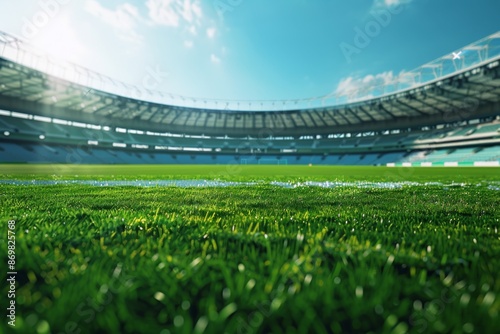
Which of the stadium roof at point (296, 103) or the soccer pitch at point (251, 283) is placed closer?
the soccer pitch at point (251, 283)

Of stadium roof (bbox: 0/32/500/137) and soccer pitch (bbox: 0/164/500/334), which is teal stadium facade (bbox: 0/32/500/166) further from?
soccer pitch (bbox: 0/164/500/334)

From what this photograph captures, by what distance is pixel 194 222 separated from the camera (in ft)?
7.07

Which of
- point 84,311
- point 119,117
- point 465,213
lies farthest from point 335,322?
point 119,117

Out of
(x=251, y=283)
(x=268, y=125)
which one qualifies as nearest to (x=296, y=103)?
(x=268, y=125)

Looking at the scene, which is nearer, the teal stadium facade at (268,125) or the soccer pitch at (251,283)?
the soccer pitch at (251,283)

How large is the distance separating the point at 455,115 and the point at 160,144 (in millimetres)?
65928

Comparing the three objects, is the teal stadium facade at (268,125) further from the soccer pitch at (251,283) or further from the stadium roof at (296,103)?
the soccer pitch at (251,283)

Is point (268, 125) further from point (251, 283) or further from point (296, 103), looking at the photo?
point (251, 283)

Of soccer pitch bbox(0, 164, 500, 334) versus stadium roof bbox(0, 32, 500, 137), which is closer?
soccer pitch bbox(0, 164, 500, 334)

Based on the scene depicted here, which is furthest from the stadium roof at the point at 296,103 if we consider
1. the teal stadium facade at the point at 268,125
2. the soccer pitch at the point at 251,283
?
the soccer pitch at the point at 251,283

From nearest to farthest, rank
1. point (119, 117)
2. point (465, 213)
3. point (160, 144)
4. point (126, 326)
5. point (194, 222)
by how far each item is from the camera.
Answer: point (126, 326) < point (194, 222) < point (465, 213) < point (119, 117) < point (160, 144)

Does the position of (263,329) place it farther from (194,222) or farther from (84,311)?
(194,222)

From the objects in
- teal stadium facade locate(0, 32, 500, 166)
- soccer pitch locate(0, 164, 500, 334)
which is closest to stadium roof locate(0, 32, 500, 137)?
teal stadium facade locate(0, 32, 500, 166)

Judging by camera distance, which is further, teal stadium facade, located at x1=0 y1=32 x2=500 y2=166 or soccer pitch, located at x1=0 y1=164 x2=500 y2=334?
teal stadium facade, located at x1=0 y1=32 x2=500 y2=166
